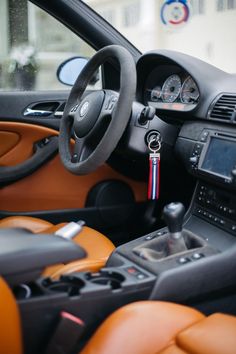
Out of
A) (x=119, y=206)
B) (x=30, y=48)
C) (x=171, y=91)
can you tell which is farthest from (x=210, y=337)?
(x=30, y=48)

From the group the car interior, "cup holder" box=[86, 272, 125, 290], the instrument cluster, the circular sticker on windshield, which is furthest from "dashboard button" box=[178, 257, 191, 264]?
the circular sticker on windshield

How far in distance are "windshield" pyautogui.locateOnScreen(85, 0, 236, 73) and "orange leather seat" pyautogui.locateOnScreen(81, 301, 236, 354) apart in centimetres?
119

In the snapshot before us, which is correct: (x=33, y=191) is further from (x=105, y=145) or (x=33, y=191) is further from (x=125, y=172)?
(x=105, y=145)

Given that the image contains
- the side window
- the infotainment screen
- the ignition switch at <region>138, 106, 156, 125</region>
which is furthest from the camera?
the side window

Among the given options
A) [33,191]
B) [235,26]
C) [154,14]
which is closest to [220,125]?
[33,191]

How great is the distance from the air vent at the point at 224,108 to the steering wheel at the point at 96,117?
309mm

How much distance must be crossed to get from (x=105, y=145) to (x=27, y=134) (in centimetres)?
85

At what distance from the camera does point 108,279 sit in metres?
1.29

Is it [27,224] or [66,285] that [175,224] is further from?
[27,224]

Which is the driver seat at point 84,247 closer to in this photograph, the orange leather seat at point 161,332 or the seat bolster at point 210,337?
the orange leather seat at point 161,332

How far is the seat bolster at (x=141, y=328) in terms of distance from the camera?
1048 mm

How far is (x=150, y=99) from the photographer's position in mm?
2164

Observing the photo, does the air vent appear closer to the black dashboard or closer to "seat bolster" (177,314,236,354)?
the black dashboard

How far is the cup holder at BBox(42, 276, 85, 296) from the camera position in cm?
116
